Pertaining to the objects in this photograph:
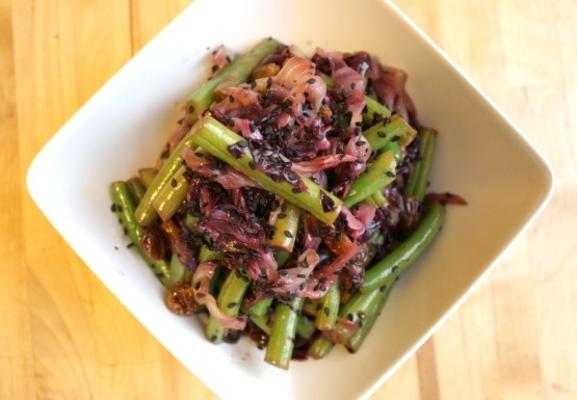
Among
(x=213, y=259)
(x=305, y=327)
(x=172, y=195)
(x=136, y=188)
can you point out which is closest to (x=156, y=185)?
(x=172, y=195)

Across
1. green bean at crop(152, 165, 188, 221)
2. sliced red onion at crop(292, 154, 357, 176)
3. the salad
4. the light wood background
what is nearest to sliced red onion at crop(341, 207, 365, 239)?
the salad

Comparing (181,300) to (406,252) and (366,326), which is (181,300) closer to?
(366,326)

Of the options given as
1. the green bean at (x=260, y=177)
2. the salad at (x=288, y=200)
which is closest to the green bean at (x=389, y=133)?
the salad at (x=288, y=200)

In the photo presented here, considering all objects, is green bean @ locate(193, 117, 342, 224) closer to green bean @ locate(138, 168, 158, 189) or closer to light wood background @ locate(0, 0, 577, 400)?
green bean @ locate(138, 168, 158, 189)

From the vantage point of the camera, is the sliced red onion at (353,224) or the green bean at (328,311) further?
the green bean at (328,311)

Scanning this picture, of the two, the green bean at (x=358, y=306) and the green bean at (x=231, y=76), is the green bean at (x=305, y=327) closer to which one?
the green bean at (x=358, y=306)

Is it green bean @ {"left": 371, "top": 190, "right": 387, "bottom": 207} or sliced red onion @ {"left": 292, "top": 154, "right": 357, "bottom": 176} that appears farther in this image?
green bean @ {"left": 371, "top": 190, "right": 387, "bottom": 207}
